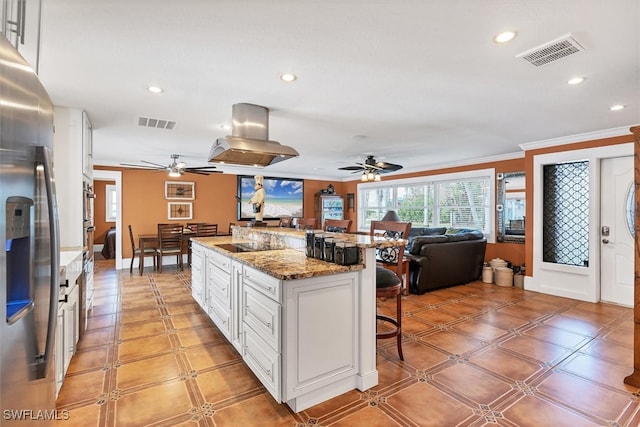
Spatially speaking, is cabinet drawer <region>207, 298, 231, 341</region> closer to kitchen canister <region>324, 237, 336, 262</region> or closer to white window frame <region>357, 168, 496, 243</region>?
kitchen canister <region>324, 237, 336, 262</region>

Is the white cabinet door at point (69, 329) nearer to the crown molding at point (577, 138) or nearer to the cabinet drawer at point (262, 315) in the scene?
the cabinet drawer at point (262, 315)

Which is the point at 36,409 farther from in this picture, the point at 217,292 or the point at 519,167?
the point at 519,167

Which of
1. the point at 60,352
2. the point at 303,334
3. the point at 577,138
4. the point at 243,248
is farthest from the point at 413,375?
the point at 577,138

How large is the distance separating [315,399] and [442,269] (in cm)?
345

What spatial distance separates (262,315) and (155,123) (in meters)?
2.96

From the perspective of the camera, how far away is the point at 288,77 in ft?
8.20

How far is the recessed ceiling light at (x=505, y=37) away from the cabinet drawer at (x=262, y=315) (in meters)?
2.15

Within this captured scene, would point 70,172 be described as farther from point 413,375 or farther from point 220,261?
point 413,375

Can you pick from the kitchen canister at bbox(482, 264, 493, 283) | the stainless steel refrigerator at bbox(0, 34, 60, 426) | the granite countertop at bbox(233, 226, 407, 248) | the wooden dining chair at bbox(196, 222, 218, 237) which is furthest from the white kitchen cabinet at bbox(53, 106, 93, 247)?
the kitchen canister at bbox(482, 264, 493, 283)

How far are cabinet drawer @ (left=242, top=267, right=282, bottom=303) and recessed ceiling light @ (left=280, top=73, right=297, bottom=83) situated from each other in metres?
1.54

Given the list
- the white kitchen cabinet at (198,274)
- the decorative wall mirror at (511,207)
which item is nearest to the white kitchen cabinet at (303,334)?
the white kitchen cabinet at (198,274)

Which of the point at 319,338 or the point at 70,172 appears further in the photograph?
the point at 70,172

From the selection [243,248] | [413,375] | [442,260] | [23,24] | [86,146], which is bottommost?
[413,375]

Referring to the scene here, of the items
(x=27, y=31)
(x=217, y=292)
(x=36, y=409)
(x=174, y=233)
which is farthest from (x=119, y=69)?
(x=174, y=233)
